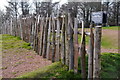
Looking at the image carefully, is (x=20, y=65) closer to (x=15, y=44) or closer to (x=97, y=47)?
(x=97, y=47)

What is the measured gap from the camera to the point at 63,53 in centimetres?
424

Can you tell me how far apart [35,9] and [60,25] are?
86.2 feet

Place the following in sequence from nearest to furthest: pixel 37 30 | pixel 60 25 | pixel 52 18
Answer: pixel 60 25
pixel 52 18
pixel 37 30

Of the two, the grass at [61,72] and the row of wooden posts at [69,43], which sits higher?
the row of wooden posts at [69,43]

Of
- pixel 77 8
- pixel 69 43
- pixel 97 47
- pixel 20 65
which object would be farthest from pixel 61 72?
pixel 77 8

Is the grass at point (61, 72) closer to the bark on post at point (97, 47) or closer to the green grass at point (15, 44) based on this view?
the bark on post at point (97, 47)

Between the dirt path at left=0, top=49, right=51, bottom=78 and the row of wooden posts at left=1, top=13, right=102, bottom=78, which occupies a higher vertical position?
the row of wooden posts at left=1, top=13, right=102, bottom=78

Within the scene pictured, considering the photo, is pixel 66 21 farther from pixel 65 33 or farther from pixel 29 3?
pixel 29 3

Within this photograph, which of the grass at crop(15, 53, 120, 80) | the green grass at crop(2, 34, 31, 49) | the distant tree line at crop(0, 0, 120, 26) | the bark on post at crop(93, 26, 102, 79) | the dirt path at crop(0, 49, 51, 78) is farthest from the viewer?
the distant tree line at crop(0, 0, 120, 26)

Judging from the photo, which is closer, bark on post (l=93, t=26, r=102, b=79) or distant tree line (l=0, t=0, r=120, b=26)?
bark on post (l=93, t=26, r=102, b=79)

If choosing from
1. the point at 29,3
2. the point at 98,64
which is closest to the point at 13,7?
the point at 29,3

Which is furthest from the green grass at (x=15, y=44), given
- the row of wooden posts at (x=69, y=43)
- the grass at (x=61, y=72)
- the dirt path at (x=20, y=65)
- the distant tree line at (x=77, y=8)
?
the distant tree line at (x=77, y=8)

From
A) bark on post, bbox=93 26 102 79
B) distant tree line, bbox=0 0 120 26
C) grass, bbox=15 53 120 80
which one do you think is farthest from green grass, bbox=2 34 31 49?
distant tree line, bbox=0 0 120 26

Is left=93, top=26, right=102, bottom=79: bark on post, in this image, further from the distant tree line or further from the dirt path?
the distant tree line
